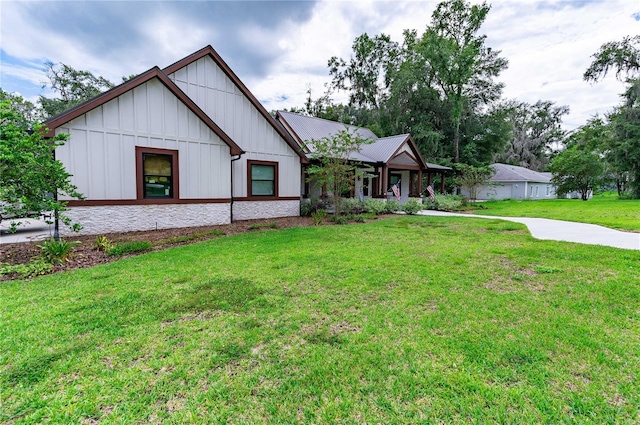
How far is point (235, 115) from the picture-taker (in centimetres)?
1231

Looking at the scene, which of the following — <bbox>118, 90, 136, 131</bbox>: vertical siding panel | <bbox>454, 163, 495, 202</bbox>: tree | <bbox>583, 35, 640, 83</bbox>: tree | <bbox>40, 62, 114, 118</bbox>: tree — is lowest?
<bbox>454, 163, 495, 202</bbox>: tree

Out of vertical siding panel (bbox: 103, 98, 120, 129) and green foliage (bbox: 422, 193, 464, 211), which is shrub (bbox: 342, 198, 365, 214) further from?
vertical siding panel (bbox: 103, 98, 120, 129)

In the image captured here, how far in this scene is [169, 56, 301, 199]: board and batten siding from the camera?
38.2 ft

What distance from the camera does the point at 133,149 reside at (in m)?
9.02

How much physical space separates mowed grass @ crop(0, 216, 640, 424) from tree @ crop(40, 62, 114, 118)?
30629 mm

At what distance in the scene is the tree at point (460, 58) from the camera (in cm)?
2453

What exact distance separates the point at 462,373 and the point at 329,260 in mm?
3658

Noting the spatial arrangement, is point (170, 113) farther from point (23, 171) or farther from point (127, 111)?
point (23, 171)

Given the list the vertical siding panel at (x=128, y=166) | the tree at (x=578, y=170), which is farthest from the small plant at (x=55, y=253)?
the tree at (x=578, y=170)

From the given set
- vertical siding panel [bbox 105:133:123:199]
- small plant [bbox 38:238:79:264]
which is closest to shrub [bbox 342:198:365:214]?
vertical siding panel [bbox 105:133:123:199]

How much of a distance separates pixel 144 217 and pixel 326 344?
28.4 ft

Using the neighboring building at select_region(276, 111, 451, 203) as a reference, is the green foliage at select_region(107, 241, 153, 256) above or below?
below

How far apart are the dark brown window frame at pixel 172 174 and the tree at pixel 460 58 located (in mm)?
23744

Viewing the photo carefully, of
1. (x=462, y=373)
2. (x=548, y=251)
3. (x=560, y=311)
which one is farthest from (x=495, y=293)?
(x=548, y=251)
